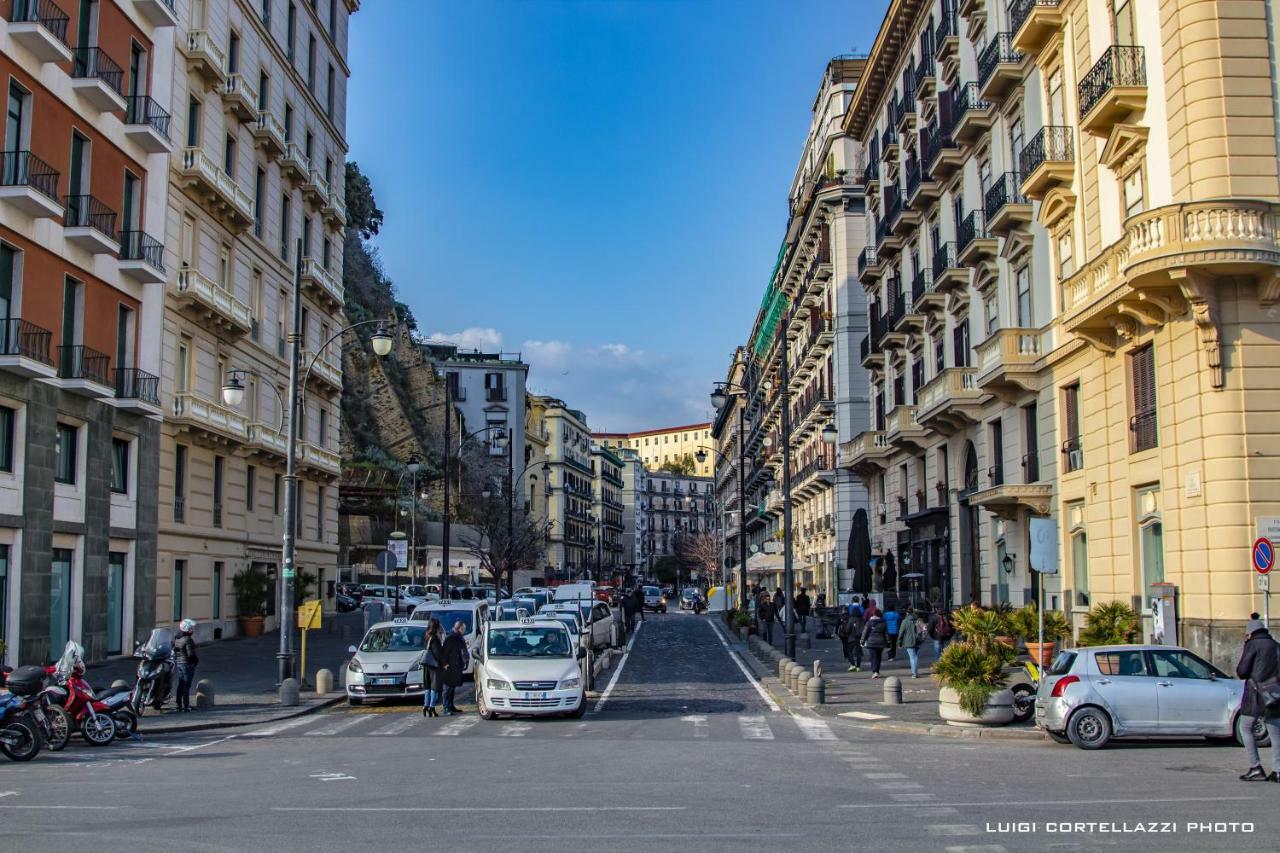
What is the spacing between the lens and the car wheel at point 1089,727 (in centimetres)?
1541

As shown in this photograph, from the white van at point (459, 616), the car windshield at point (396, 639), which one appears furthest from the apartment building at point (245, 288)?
the white van at point (459, 616)

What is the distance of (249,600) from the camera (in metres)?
38.0

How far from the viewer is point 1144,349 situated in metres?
22.9

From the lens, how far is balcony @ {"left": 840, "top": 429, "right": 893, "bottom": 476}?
151 feet

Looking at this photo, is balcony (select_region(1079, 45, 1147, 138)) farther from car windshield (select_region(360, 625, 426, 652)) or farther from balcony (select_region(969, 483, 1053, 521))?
car windshield (select_region(360, 625, 426, 652))

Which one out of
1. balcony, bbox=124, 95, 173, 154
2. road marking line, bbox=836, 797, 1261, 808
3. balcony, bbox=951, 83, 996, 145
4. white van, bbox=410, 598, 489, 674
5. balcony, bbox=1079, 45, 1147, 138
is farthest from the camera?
balcony, bbox=951, 83, 996, 145

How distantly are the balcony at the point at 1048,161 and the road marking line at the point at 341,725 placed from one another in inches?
701

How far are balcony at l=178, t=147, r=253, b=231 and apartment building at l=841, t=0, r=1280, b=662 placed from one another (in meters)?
20.5

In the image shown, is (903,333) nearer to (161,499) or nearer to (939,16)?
(939,16)

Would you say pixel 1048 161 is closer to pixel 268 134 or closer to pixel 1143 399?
pixel 1143 399

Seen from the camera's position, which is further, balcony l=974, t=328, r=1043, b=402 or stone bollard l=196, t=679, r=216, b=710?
balcony l=974, t=328, r=1043, b=402

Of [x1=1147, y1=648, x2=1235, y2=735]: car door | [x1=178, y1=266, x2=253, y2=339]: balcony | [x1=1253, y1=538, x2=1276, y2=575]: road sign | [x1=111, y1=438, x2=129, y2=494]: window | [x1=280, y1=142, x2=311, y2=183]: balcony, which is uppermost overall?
[x1=280, y1=142, x2=311, y2=183]: balcony

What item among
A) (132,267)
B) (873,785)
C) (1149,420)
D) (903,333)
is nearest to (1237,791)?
(873,785)

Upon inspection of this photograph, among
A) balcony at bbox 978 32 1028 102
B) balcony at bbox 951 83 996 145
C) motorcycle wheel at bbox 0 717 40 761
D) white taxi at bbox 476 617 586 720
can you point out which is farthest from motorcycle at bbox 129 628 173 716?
balcony at bbox 951 83 996 145
